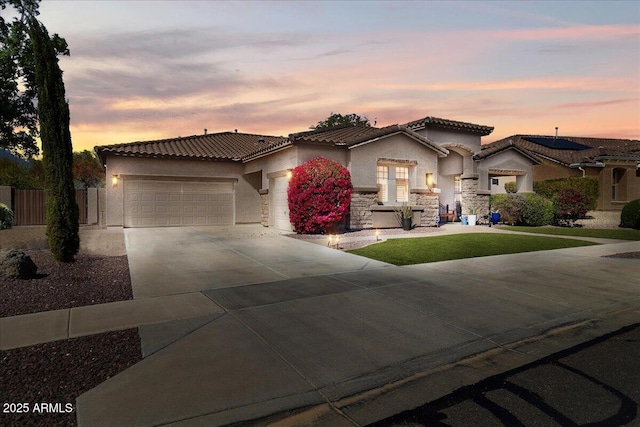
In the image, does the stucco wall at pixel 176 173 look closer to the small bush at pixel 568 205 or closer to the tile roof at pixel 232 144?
the tile roof at pixel 232 144

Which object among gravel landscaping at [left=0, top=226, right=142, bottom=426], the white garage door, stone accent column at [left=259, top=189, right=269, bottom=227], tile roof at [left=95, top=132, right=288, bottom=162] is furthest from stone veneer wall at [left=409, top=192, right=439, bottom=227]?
gravel landscaping at [left=0, top=226, right=142, bottom=426]

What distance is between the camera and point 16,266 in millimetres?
7598

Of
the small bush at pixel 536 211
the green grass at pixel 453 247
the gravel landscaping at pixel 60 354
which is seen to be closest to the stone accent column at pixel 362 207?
the green grass at pixel 453 247

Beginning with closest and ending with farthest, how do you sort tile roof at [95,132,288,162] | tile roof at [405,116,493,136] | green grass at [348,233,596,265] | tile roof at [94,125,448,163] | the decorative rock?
the decorative rock → green grass at [348,233,596,265] → tile roof at [94,125,448,163] → tile roof at [95,132,288,162] → tile roof at [405,116,493,136]

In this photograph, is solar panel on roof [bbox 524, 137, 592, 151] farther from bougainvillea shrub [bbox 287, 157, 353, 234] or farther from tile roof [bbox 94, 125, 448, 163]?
bougainvillea shrub [bbox 287, 157, 353, 234]

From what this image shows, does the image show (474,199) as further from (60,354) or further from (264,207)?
(60,354)

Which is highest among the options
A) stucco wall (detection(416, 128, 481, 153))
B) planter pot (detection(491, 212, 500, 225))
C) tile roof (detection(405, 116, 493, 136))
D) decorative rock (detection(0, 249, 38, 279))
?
tile roof (detection(405, 116, 493, 136))

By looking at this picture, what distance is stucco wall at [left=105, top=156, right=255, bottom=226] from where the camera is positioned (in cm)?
Result: 1898

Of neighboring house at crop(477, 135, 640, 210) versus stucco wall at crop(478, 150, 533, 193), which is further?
neighboring house at crop(477, 135, 640, 210)

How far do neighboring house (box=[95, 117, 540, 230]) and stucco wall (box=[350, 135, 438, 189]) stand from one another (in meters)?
0.05

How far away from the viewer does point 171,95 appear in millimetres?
19625

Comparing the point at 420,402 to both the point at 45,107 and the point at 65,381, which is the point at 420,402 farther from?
the point at 45,107

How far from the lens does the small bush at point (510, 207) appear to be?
2158 cm

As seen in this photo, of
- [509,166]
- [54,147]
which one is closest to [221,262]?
[54,147]
